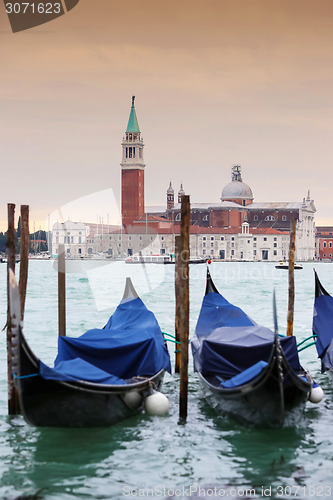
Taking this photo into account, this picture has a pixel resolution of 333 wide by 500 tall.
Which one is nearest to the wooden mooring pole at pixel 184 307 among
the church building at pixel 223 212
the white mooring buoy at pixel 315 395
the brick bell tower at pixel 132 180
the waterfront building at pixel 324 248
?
the white mooring buoy at pixel 315 395

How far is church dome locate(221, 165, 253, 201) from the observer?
5341 centimetres

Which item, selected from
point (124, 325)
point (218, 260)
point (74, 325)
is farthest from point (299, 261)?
point (124, 325)

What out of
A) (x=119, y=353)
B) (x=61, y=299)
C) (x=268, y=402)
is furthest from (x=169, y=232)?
(x=268, y=402)

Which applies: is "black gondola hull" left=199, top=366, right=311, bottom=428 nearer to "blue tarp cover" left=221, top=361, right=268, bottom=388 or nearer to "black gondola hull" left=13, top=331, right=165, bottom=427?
"blue tarp cover" left=221, top=361, right=268, bottom=388

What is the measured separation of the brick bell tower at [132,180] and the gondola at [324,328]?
146 feet

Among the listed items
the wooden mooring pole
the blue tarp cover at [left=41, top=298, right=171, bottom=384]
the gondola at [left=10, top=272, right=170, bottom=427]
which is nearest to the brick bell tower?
the gondola at [left=10, top=272, right=170, bottom=427]

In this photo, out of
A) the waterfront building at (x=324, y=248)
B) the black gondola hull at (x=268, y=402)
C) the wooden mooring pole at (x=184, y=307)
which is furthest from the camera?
the waterfront building at (x=324, y=248)

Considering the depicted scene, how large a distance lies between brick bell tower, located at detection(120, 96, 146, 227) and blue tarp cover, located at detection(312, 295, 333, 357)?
146ft

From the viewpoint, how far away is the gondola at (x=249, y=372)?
14.1ft

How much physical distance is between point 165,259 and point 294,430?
41477 millimetres

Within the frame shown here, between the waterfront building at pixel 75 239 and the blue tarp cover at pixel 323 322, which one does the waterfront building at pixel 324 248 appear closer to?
the waterfront building at pixel 75 239

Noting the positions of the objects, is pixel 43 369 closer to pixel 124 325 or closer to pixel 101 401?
pixel 101 401

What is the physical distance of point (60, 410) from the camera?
4332 mm

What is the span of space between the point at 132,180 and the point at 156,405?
4619cm
